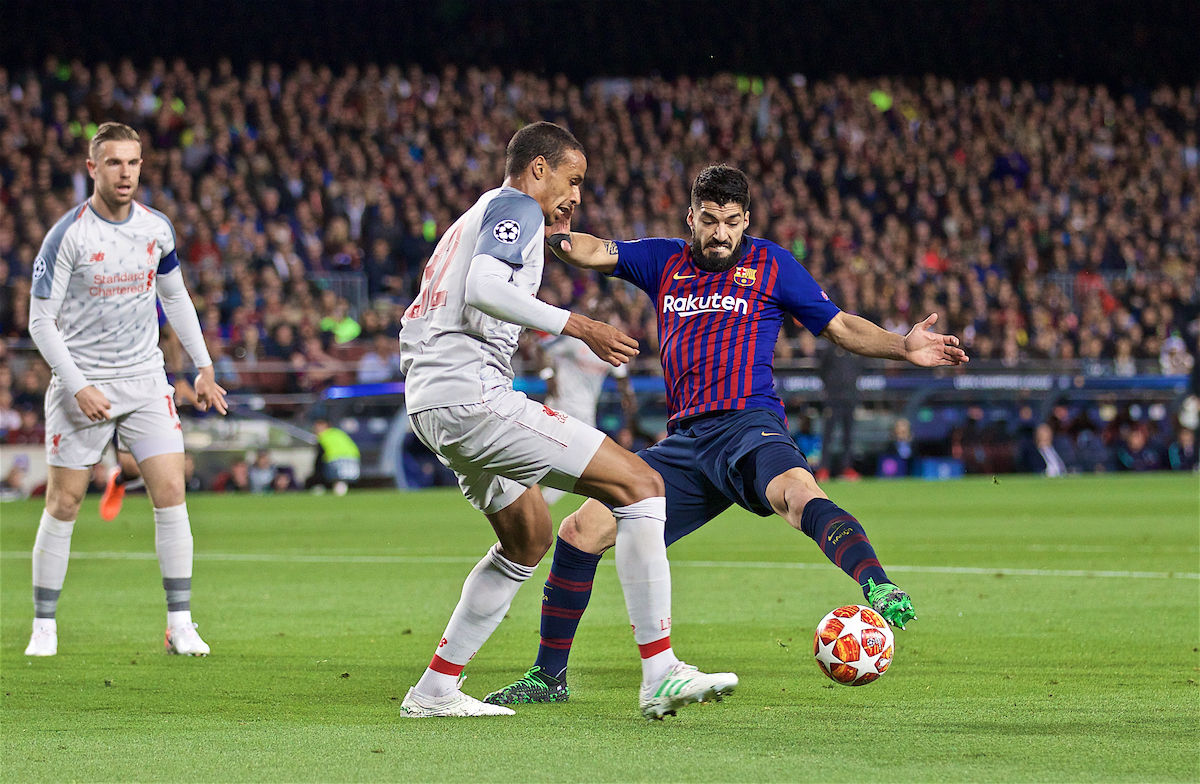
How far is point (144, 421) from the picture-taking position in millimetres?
7008

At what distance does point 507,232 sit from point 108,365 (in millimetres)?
3161

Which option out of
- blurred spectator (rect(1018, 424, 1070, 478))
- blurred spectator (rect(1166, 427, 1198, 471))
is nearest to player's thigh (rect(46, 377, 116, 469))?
blurred spectator (rect(1018, 424, 1070, 478))

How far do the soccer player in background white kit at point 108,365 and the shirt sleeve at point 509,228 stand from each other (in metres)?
2.79

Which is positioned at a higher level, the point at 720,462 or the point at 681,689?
the point at 720,462

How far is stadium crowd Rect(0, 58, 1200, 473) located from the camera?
20.7 metres

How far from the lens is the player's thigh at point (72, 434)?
6961 millimetres

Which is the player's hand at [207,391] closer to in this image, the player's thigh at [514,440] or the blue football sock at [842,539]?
the player's thigh at [514,440]

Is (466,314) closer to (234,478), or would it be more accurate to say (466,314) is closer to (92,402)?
(92,402)

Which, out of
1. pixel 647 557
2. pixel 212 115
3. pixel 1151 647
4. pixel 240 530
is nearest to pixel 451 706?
pixel 647 557

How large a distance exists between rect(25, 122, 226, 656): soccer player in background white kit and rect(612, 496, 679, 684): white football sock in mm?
2893

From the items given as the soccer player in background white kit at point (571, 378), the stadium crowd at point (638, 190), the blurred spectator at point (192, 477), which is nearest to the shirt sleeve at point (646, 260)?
the soccer player in background white kit at point (571, 378)

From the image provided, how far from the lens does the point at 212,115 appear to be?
933 inches

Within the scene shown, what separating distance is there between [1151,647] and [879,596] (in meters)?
2.52

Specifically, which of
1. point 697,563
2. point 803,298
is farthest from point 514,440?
point 697,563
